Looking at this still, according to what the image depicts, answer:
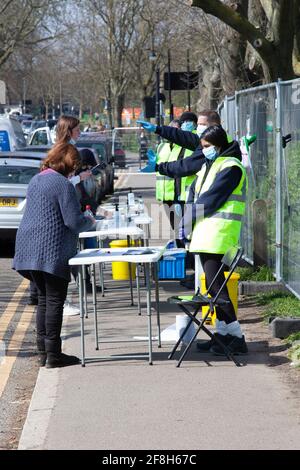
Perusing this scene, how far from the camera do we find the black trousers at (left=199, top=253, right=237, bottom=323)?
28.0 feet

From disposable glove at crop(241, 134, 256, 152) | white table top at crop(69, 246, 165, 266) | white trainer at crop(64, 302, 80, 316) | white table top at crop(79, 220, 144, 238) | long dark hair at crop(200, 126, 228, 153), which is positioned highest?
long dark hair at crop(200, 126, 228, 153)

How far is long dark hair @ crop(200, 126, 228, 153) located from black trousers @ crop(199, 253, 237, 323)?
2.96 feet

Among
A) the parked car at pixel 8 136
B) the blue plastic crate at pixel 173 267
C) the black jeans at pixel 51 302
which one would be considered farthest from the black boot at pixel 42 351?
the parked car at pixel 8 136

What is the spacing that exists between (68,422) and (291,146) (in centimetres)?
497

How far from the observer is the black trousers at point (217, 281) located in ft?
28.0

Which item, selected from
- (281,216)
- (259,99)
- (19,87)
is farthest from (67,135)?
(19,87)

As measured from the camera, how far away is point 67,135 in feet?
30.1

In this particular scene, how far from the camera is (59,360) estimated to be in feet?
27.5

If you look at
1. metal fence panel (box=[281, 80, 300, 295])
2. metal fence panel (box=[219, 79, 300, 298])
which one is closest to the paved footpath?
metal fence panel (box=[281, 80, 300, 295])

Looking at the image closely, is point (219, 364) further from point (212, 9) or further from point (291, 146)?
point (212, 9)

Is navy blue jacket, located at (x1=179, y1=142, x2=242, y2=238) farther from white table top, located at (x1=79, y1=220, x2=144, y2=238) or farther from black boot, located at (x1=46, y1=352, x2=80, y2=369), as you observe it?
black boot, located at (x1=46, y1=352, x2=80, y2=369)

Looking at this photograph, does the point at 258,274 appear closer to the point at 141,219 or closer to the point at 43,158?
the point at 141,219

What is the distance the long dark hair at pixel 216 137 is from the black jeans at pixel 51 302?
169 centimetres

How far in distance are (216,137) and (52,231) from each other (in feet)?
5.33
